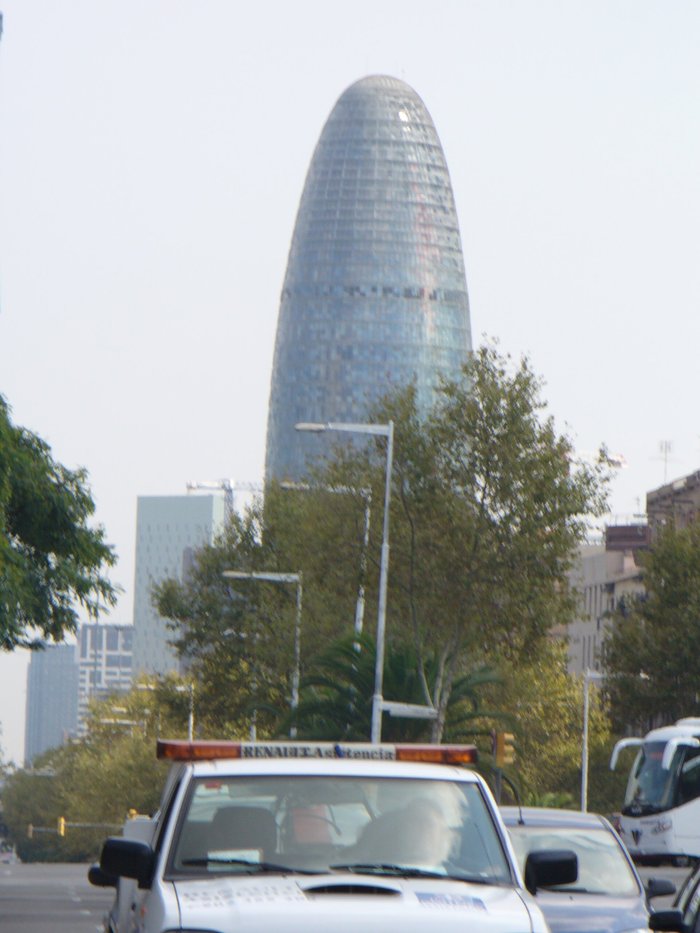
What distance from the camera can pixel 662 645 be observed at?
211 feet

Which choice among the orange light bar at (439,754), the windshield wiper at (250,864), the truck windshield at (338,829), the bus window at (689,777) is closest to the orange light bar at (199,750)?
the truck windshield at (338,829)

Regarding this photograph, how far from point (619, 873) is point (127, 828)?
3.35 metres

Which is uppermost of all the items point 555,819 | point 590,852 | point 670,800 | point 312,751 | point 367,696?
point 312,751

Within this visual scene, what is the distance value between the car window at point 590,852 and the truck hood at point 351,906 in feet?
19.6

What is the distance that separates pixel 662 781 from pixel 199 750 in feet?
111

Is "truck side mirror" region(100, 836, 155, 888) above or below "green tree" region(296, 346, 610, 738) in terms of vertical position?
below

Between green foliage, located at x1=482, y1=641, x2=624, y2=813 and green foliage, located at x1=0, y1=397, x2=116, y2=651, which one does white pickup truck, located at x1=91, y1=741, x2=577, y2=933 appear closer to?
green foliage, located at x1=0, y1=397, x2=116, y2=651

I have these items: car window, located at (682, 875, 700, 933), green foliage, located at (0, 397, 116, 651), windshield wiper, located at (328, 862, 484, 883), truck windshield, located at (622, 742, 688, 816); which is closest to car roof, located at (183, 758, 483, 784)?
windshield wiper, located at (328, 862, 484, 883)

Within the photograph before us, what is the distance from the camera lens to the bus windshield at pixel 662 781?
138 ft

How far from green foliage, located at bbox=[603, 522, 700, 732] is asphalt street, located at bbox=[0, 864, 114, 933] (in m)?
22.1

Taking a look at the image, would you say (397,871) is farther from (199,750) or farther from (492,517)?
(492,517)

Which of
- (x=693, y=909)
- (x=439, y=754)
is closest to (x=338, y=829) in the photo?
(x=439, y=754)

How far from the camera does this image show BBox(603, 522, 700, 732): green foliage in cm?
6438

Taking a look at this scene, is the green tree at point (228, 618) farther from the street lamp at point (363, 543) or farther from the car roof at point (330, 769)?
the car roof at point (330, 769)
